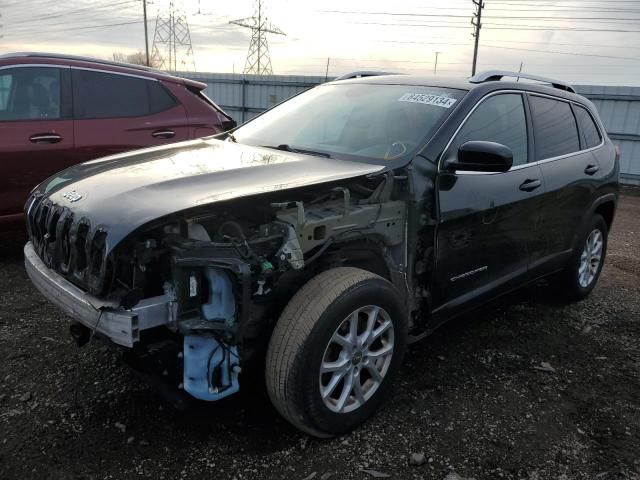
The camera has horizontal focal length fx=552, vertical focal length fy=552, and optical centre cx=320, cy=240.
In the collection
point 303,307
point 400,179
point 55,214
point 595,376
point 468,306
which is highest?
point 400,179

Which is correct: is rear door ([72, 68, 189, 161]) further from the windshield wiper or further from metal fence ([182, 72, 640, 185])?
metal fence ([182, 72, 640, 185])

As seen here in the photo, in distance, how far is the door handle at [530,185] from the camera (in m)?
3.56

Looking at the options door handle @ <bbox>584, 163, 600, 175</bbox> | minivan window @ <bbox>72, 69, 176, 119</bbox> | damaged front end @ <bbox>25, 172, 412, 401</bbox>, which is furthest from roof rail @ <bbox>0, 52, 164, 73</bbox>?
door handle @ <bbox>584, 163, 600, 175</bbox>

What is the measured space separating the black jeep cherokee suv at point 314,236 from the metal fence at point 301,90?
9.74m

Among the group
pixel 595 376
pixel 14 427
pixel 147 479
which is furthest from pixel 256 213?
pixel 595 376

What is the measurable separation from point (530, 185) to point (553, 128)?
0.71 m

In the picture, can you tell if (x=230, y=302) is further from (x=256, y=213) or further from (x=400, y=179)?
(x=400, y=179)

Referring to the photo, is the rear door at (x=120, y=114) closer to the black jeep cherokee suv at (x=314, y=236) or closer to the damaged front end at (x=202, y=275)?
the black jeep cherokee suv at (x=314, y=236)

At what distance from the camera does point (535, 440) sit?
275 cm

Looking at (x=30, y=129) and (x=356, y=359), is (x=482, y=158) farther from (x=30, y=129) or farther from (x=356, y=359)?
(x=30, y=129)

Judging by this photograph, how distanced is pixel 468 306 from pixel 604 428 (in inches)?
37.9

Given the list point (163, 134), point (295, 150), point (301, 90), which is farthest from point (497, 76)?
point (301, 90)

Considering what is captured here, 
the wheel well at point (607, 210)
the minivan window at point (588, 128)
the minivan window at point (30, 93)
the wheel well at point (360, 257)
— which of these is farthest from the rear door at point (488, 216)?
the minivan window at point (30, 93)

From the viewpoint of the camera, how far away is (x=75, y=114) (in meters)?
5.04
